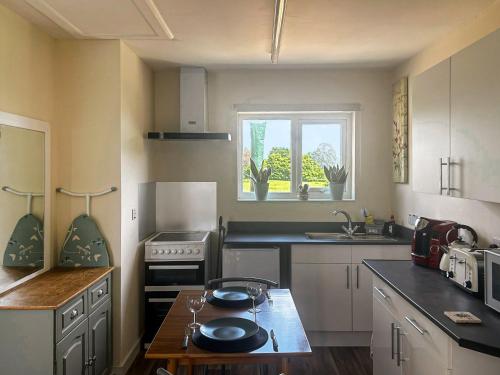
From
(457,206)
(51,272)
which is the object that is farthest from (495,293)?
(51,272)

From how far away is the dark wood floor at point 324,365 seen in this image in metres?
2.98

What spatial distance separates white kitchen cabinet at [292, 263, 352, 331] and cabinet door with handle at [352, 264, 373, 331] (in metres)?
0.04

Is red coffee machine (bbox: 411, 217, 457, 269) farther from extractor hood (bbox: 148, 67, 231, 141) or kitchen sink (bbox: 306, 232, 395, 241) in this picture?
extractor hood (bbox: 148, 67, 231, 141)

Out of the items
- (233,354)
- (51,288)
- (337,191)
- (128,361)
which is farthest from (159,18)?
(128,361)

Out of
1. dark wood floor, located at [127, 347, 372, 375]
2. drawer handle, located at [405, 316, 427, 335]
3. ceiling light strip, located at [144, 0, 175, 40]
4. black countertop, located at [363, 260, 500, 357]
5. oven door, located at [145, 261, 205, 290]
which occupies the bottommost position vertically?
dark wood floor, located at [127, 347, 372, 375]

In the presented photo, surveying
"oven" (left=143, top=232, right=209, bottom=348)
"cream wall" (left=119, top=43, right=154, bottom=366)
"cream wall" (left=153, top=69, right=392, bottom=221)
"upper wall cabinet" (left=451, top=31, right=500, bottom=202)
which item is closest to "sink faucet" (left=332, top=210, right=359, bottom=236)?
"cream wall" (left=153, top=69, right=392, bottom=221)

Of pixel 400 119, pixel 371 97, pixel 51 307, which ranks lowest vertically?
pixel 51 307

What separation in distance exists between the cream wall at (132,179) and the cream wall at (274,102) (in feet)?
1.09

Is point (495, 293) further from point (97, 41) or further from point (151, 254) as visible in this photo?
point (97, 41)

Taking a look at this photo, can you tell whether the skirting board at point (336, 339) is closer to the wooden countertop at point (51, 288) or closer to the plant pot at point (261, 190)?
the plant pot at point (261, 190)

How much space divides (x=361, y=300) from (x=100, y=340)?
2.10m

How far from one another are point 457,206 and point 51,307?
2.64 metres

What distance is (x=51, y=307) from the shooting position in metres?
2.05

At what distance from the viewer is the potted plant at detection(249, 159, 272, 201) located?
12.7 ft
